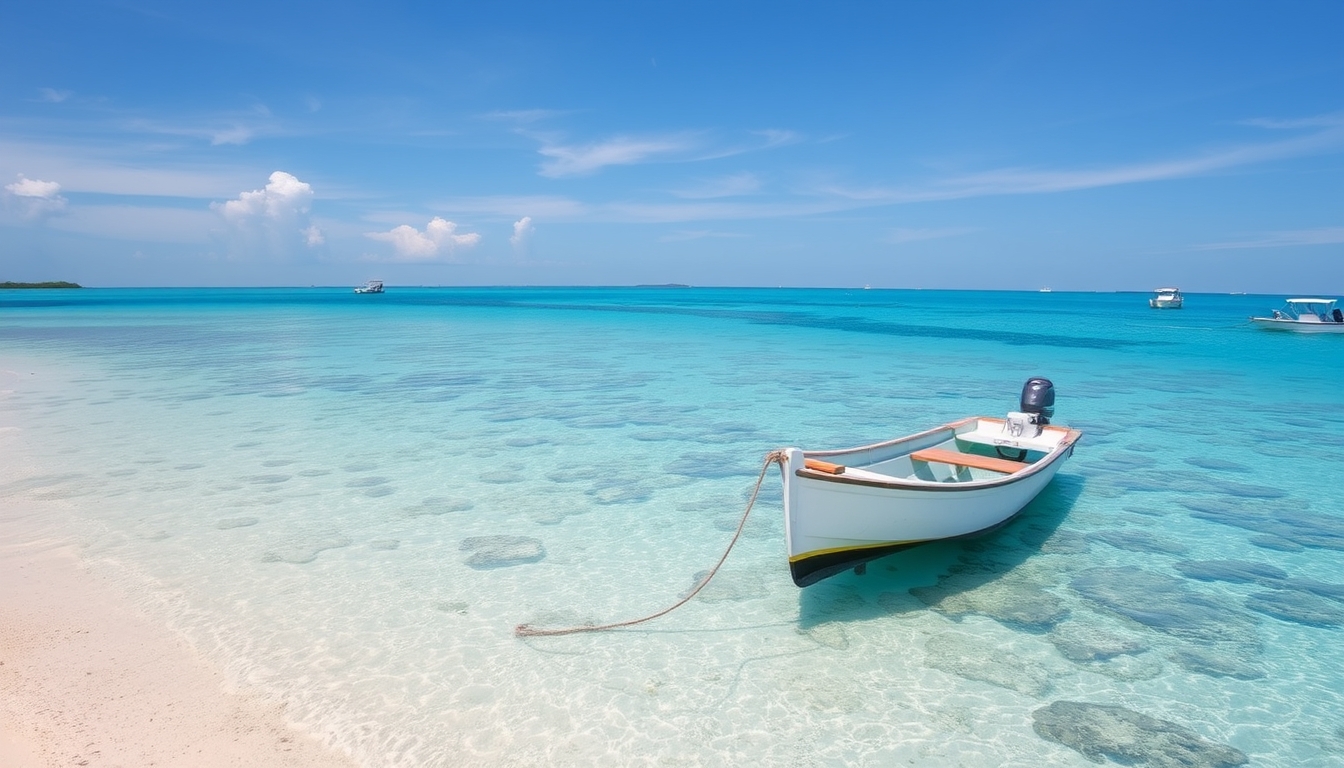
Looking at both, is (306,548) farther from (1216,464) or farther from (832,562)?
(1216,464)

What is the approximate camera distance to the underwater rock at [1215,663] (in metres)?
6.22

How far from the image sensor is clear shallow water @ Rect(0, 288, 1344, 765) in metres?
5.53

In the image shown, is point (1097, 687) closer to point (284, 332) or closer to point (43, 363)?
point (43, 363)

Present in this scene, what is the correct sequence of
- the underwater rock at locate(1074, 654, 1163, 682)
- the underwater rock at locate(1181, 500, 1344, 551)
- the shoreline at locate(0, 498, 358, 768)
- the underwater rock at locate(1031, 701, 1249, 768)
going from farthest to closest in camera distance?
the underwater rock at locate(1181, 500, 1344, 551) < the underwater rock at locate(1074, 654, 1163, 682) < the underwater rock at locate(1031, 701, 1249, 768) < the shoreline at locate(0, 498, 358, 768)

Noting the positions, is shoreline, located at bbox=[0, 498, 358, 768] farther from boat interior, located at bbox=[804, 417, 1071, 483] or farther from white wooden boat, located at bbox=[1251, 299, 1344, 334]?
white wooden boat, located at bbox=[1251, 299, 1344, 334]

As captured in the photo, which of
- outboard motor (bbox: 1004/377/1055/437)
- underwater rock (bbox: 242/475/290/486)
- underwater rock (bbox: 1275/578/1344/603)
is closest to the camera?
underwater rock (bbox: 1275/578/1344/603)

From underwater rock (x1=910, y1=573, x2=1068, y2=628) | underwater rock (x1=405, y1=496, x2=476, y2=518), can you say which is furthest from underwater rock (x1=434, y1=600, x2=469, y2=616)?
underwater rock (x1=910, y1=573, x2=1068, y2=628)

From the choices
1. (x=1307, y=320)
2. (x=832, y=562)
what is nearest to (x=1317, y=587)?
(x=832, y=562)

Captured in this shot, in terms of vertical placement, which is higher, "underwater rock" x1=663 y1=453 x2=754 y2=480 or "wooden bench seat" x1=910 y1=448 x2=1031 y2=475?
"wooden bench seat" x1=910 y1=448 x2=1031 y2=475

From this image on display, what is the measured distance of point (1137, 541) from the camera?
937cm

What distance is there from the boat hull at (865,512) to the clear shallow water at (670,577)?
2.03 ft

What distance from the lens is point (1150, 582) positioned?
8.08m

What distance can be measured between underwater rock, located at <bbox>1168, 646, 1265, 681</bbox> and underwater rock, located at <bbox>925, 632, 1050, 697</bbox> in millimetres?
1412

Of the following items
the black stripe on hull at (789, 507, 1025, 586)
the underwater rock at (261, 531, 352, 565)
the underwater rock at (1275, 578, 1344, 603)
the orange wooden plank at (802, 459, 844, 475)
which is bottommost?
the underwater rock at (1275, 578, 1344, 603)
